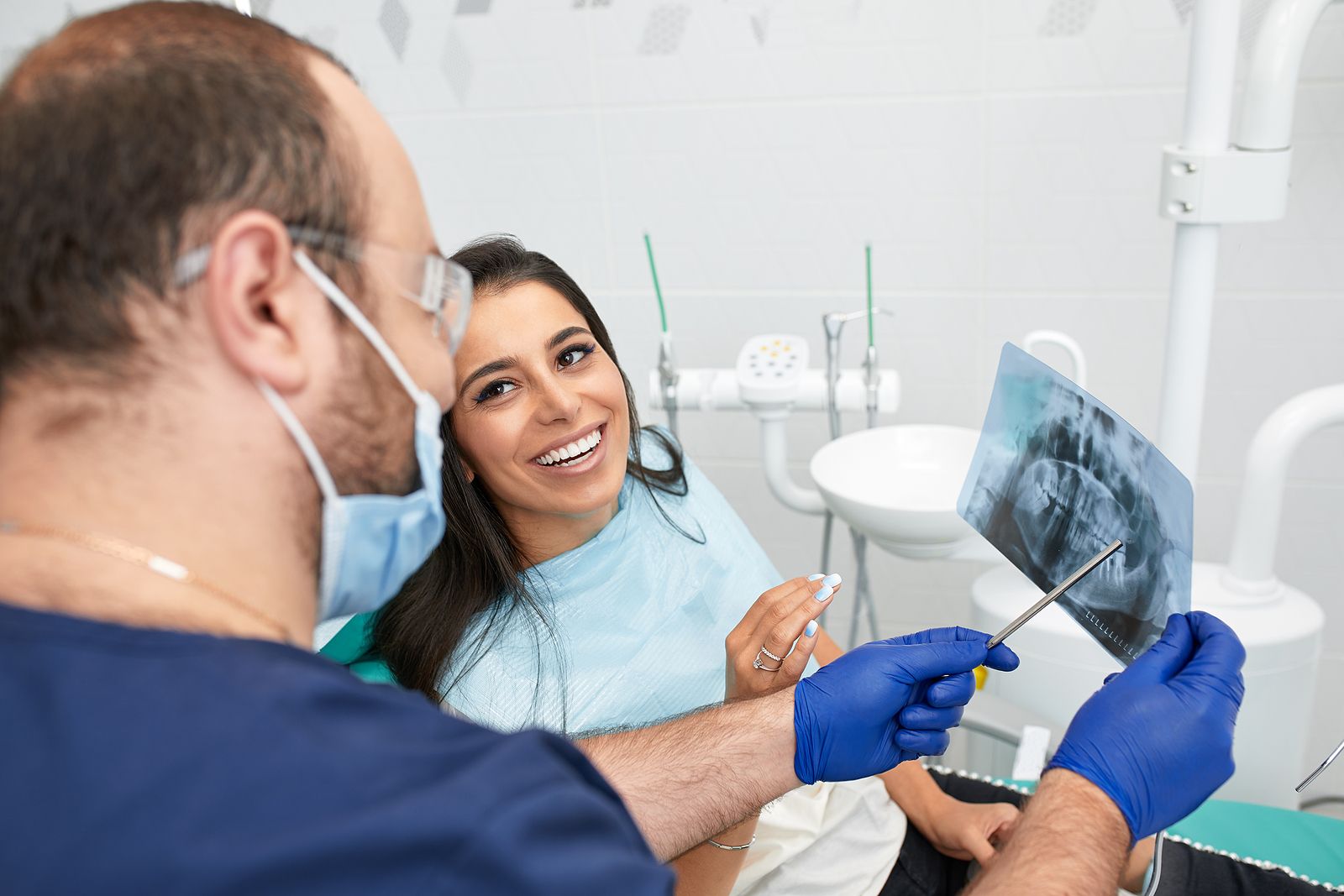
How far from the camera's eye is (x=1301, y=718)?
1798mm

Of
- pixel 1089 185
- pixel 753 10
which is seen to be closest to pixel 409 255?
pixel 753 10

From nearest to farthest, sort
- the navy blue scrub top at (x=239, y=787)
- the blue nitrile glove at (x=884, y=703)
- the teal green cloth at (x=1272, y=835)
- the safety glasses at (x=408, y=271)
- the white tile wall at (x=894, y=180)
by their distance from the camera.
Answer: the navy blue scrub top at (x=239, y=787) → the safety glasses at (x=408, y=271) → the blue nitrile glove at (x=884, y=703) → the teal green cloth at (x=1272, y=835) → the white tile wall at (x=894, y=180)

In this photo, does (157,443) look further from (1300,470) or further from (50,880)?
(1300,470)

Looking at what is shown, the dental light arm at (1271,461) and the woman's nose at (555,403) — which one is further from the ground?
the woman's nose at (555,403)

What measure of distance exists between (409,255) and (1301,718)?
1.68 metres

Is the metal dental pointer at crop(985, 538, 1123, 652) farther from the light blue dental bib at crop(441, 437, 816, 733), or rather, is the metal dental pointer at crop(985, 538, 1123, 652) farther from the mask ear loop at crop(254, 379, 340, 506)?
the mask ear loop at crop(254, 379, 340, 506)

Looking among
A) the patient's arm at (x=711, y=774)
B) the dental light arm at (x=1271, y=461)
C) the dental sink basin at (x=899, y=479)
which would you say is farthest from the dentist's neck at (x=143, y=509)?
the dental light arm at (x=1271, y=461)

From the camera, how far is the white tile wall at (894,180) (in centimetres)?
209

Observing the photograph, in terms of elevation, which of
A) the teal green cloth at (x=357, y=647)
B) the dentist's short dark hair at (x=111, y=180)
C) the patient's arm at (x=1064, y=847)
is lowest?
the teal green cloth at (x=357, y=647)

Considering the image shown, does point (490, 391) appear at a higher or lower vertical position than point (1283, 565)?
higher

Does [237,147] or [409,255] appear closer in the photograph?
Result: [237,147]

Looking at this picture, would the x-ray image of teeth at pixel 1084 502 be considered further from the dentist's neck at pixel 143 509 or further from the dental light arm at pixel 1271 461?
the dentist's neck at pixel 143 509

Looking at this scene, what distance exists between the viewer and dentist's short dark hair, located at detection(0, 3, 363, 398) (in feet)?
2.26

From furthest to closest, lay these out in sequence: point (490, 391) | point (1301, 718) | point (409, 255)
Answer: point (1301, 718), point (490, 391), point (409, 255)
